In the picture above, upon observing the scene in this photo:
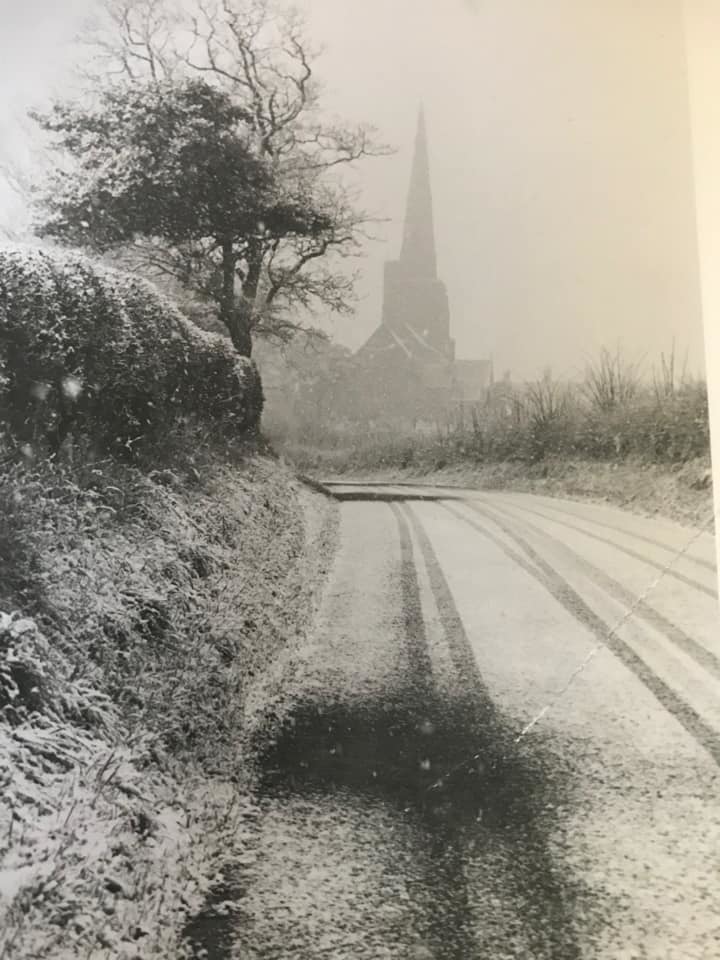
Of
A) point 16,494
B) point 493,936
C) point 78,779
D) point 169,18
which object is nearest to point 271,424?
point 16,494

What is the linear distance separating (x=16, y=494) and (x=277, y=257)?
734 millimetres

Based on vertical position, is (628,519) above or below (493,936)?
above

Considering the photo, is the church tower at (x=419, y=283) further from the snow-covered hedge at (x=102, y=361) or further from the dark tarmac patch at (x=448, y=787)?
the dark tarmac patch at (x=448, y=787)

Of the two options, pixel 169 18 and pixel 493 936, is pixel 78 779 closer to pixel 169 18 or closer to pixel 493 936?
pixel 493 936

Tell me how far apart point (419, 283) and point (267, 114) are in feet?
1.63

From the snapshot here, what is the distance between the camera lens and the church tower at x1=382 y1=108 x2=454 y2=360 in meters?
1.77

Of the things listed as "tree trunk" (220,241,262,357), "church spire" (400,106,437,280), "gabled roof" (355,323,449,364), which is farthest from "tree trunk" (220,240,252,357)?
"church spire" (400,106,437,280)

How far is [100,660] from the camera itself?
1.42m

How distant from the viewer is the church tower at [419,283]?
1.77 m

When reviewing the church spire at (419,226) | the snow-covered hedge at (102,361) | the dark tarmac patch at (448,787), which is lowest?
the dark tarmac patch at (448,787)

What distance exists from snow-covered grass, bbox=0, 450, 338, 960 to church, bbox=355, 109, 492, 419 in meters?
0.34

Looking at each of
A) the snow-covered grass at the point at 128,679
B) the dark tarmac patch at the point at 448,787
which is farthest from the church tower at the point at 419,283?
the dark tarmac patch at the point at 448,787

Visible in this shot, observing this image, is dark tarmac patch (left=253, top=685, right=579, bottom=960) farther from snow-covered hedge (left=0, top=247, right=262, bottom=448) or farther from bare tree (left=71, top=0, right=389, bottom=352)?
bare tree (left=71, top=0, right=389, bottom=352)

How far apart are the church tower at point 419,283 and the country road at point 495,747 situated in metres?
0.36
